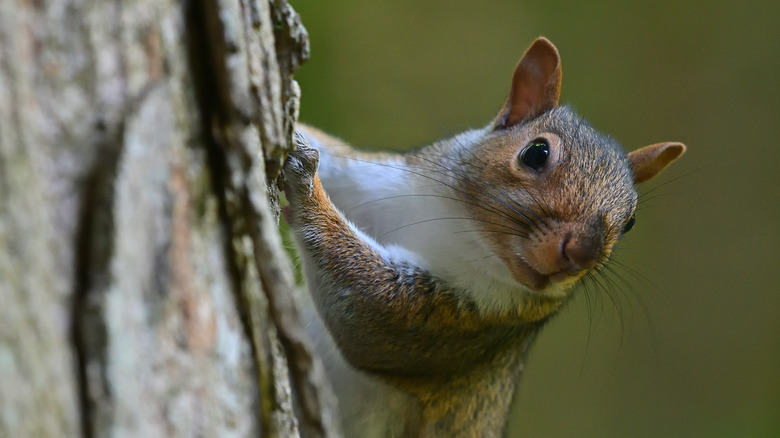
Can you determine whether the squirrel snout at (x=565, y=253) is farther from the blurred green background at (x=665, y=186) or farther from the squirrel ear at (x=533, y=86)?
the blurred green background at (x=665, y=186)

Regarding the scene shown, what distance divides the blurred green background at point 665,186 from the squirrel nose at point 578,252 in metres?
2.58

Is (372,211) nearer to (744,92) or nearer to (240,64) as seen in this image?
(240,64)

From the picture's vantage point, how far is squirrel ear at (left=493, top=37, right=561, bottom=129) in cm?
184

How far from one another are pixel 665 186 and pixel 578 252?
3.21 metres

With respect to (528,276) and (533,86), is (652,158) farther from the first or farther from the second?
(528,276)

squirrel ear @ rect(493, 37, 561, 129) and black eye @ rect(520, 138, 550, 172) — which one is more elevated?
squirrel ear @ rect(493, 37, 561, 129)

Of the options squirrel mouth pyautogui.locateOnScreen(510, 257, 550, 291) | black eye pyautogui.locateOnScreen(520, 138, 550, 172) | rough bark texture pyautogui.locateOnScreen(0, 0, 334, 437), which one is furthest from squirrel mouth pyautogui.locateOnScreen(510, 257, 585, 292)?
rough bark texture pyautogui.locateOnScreen(0, 0, 334, 437)

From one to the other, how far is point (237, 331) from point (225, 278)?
0.20 ft

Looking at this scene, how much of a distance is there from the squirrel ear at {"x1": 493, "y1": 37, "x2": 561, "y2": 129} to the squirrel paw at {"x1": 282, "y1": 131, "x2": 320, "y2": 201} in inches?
26.3

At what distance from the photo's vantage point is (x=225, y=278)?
2.56 feet

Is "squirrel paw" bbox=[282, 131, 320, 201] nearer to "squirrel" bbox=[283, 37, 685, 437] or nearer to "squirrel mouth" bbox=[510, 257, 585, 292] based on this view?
"squirrel" bbox=[283, 37, 685, 437]

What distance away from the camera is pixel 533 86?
1922 mm

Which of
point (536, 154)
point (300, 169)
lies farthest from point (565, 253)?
point (300, 169)

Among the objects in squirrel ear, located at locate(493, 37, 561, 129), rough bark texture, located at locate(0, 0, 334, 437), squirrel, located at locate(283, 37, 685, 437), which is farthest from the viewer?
squirrel ear, located at locate(493, 37, 561, 129)
